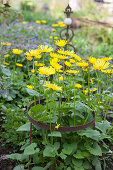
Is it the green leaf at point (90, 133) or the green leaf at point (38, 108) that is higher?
the green leaf at point (38, 108)

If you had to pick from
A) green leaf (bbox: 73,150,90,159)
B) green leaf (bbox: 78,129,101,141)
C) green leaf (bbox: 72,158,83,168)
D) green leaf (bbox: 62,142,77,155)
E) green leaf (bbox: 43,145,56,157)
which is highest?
green leaf (bbox: 78,129,101,141)

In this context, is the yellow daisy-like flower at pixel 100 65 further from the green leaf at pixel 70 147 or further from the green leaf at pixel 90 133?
the green leaf at pixel 70 147

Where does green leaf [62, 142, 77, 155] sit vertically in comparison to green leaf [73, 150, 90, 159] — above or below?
above

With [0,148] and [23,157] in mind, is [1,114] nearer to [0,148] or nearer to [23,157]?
[0,148]

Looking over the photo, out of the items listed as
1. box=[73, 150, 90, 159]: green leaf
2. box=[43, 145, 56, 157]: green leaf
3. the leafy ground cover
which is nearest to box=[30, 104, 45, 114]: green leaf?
the leafy ground cover

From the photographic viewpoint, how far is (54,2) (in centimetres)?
1936

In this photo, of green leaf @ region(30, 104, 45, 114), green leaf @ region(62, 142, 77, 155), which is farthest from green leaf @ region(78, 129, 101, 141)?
green leaf @ region(30, 104, 45, 114)

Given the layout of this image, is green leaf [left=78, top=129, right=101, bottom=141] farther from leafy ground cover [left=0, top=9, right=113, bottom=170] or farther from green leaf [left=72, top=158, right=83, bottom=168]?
green leaf [left=72, top=158, right=83, bottom=168]

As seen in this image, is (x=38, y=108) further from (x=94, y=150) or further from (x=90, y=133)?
(x=94, y=150)

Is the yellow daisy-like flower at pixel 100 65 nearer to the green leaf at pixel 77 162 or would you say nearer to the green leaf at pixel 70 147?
the green leaf at pixel 70 147

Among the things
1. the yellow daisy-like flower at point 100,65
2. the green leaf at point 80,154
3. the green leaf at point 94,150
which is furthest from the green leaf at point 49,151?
the yellow daisy-like flower at point 100,65

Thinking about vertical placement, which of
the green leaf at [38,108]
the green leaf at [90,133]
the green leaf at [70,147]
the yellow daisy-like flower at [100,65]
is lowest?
the green leaf at [70,147]

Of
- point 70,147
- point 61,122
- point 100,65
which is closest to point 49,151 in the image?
point 70,147

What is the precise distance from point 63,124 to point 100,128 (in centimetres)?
32
